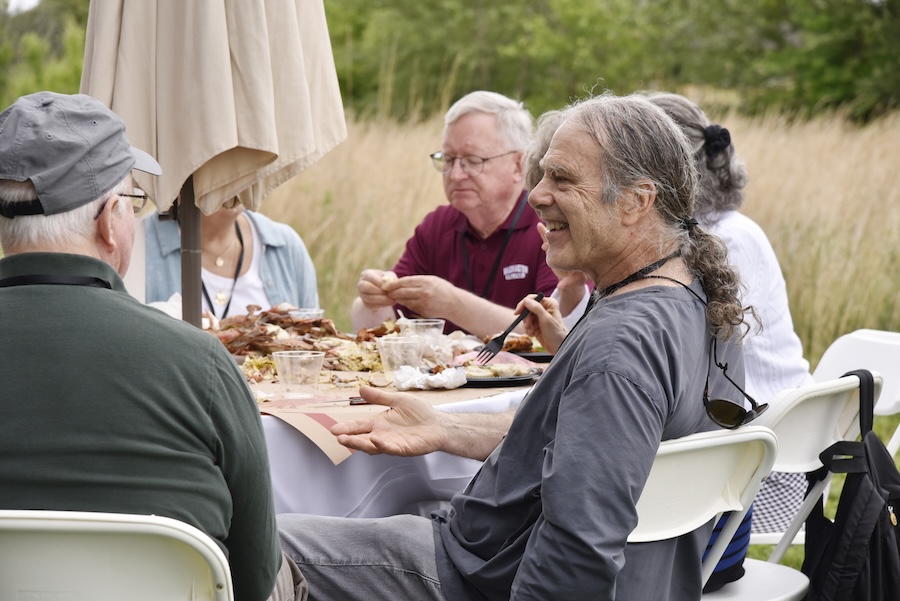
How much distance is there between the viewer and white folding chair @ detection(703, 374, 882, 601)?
98.8 inches

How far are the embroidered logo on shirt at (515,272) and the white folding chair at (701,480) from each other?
7.74 ft

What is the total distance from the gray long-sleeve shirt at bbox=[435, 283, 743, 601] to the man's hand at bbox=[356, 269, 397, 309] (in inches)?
61.4

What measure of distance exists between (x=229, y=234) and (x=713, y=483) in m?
2.93

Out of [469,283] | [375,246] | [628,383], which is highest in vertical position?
[628,383]

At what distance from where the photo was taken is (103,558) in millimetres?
1594

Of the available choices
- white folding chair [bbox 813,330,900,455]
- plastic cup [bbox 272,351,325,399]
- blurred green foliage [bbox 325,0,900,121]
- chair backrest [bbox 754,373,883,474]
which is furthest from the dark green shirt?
blurred green foliage [bbox 325,0,900,121]

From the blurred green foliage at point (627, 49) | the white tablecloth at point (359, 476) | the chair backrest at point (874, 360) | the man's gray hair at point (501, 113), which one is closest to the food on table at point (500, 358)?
the white tablecloth at point (359, 476)

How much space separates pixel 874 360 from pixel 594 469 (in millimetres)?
2070

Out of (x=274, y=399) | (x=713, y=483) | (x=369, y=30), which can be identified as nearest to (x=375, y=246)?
(x=274, y=399)

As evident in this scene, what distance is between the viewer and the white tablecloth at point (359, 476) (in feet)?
8.43

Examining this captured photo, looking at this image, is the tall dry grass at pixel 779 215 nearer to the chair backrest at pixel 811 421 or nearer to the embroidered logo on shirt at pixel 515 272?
the embroidered logo on shirt at pixel 515 272

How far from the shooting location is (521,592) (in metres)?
1.93

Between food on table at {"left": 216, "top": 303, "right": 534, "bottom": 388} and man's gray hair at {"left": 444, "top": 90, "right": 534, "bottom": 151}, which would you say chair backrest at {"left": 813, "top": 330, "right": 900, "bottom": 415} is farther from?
man's gray hair at {"left": 444, "top": 90, "right": 534, "bottom": 151}

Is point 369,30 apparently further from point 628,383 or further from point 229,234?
point 628,383
